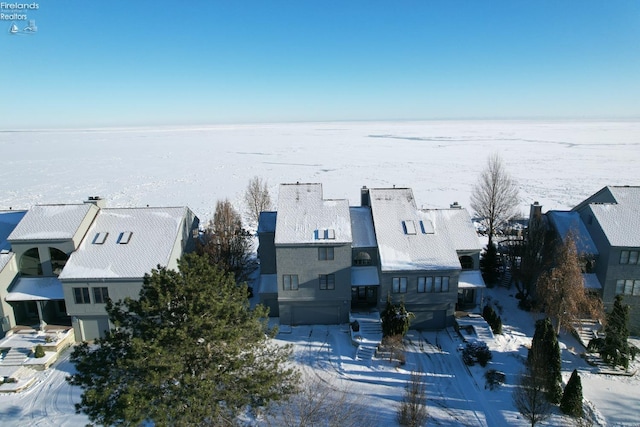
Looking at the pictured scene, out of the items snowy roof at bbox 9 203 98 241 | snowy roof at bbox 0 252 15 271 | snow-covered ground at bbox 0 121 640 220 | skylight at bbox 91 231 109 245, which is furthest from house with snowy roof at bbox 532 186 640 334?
A: snowy roof at bbox 0 252 15 271

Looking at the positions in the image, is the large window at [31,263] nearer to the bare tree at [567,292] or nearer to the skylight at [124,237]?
the skylight at [124,237]

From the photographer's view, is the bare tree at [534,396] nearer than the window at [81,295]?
Yes

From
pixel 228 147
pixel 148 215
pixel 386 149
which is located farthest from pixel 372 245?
pixel 228 147

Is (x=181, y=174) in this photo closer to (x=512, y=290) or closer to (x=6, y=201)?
(x=6, y=201)

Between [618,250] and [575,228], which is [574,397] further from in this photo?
[575,228]

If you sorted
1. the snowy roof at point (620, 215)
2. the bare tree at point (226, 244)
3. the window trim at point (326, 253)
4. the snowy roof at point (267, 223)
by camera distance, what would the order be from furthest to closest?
the bare tree at point (226, 244)
the snowy roof at point (267, 223)
the window trim at point (326, 253)
the snowy roof at point (620, 215)

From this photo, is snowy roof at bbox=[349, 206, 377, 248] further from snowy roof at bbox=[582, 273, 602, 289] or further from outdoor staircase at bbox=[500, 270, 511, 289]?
snowy roof at bbox=[582, 273, 602, 289]

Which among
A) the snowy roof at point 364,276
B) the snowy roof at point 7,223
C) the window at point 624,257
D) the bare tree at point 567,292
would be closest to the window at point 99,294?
the snowy roof at point 7,223

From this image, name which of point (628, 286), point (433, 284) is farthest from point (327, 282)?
point (628, 286)
